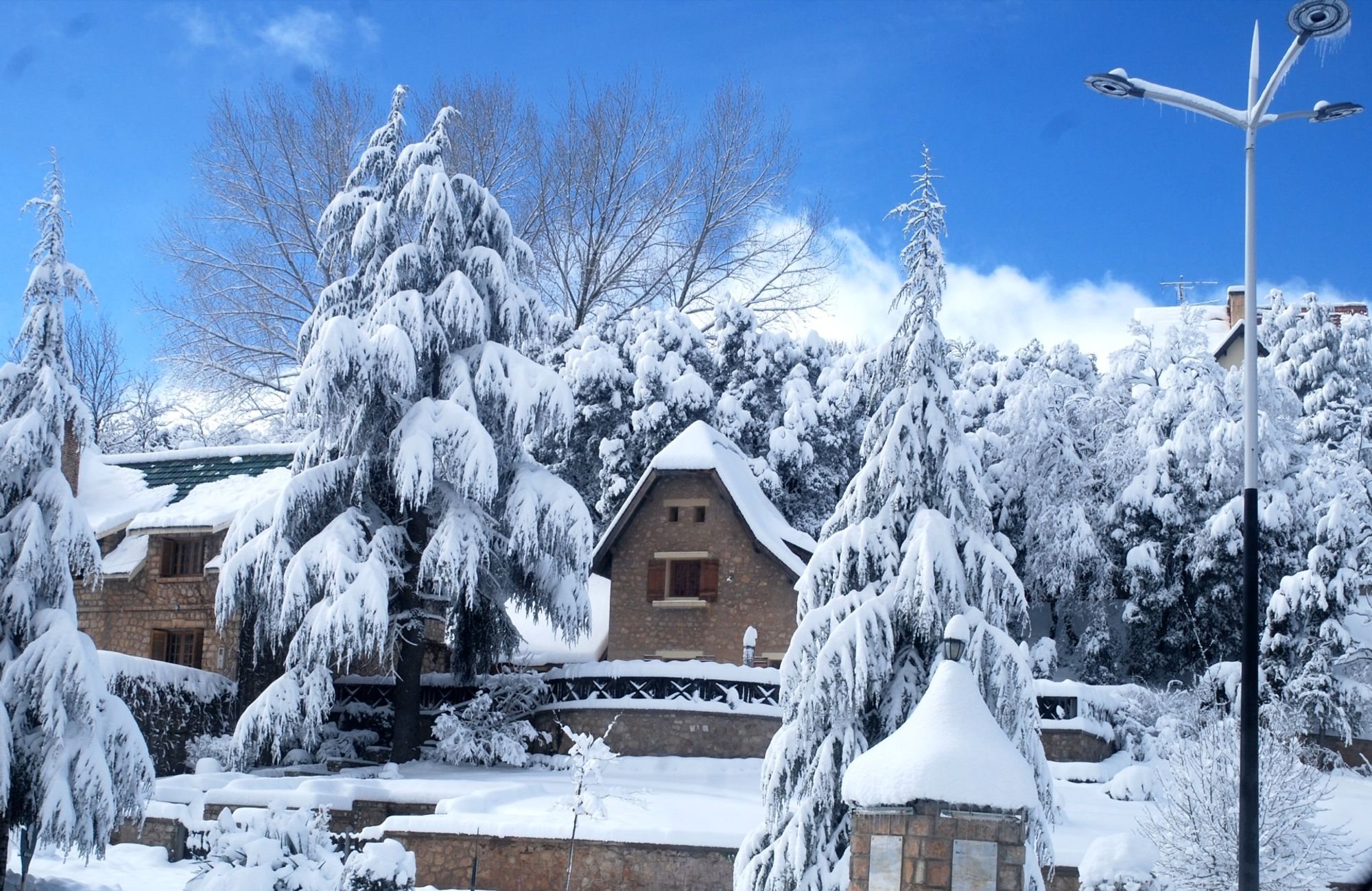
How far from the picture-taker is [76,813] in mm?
14719

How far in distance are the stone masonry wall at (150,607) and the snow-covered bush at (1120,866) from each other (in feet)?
56.2

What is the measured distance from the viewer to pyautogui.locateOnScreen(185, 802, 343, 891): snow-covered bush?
10.5m

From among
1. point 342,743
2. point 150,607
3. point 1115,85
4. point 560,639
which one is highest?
point 1115,85

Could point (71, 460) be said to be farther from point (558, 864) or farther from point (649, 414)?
point (558, 864)

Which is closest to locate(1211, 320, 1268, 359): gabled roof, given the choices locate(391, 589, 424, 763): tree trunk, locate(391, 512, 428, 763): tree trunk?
locate(391, 512, 428, 763): tree trunk

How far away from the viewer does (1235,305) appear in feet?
127

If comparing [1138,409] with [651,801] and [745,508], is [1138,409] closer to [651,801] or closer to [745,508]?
[745,508]

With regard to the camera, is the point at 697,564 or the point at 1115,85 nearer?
the point at 1115,85

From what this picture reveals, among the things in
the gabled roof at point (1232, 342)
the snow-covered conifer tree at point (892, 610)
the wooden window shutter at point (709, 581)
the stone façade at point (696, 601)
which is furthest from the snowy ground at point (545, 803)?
the gabled roof at point (1232, 342)

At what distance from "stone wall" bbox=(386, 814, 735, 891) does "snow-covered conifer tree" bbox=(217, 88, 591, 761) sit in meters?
4.57

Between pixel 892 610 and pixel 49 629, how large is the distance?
30.2ft

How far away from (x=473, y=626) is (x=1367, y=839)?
1457 centimetres

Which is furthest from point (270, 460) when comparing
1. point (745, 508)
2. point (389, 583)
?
point (745, 508)

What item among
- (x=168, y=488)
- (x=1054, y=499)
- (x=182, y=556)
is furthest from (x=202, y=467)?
(x=1054, y=499)
